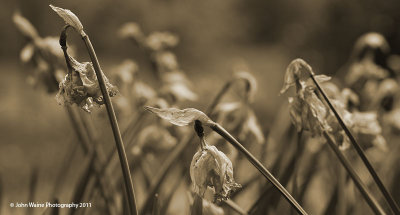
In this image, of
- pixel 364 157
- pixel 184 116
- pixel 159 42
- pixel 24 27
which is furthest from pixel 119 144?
pixel 159 42

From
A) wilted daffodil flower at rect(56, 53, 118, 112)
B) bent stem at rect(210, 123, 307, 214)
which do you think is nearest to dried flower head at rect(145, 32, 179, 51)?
wilted daffodil flower at rect(56, 53, 118, 112)

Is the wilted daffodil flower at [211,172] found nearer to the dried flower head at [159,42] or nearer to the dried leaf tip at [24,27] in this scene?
the dried leaf tip at [24,27]

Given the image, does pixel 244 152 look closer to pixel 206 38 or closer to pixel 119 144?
pixel 119 144

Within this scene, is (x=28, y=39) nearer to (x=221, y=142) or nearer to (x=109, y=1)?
(x=221, y=142)

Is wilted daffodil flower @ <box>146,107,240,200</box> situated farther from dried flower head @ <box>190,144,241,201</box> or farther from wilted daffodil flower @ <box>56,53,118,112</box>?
wilted daffodil flower @ <box>56,53,118,112</box>

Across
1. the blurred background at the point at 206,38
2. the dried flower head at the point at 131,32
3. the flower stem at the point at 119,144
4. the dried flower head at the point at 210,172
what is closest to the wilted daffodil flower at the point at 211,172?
the dried flower head at the point at 210,172

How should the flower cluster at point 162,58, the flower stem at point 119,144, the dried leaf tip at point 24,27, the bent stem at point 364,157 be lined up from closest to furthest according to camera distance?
the flower stem at point 119,144, the bent stem at point 364,157, the dried leaf tip at point 24,27, the flower cluster at point 162,58

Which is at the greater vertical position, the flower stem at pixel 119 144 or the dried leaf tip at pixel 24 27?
the dried leaf tip at pixel 24 27
